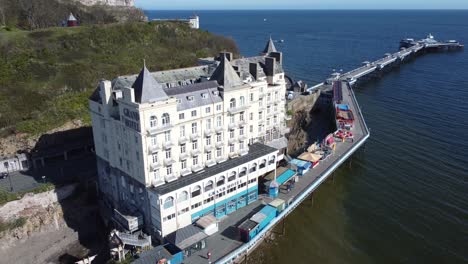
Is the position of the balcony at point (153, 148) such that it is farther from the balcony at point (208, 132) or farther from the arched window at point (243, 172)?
the arched window at point (243, 172)

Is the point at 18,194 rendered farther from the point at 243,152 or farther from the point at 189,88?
the point at 243,152

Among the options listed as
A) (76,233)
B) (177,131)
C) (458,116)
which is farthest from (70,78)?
(458,116)

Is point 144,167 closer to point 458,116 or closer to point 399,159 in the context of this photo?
point 399,159

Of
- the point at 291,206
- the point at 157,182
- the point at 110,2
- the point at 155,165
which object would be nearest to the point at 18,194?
the point at 157,182

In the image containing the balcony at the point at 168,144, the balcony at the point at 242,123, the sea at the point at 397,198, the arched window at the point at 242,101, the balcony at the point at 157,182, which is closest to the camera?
the balcony at the point at 168,144

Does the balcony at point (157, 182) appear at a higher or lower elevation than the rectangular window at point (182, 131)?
lower

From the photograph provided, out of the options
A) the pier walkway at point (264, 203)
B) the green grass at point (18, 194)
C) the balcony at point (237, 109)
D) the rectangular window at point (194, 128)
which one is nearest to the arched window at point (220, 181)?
the pier walkway at point (264, 203)

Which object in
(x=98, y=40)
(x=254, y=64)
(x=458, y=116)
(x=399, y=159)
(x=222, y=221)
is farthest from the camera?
(x=98, y=40)

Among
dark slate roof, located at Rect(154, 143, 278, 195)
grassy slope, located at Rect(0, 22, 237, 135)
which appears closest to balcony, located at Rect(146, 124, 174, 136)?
dark slate roof, located at Rect(154, 143, 278, 195)
